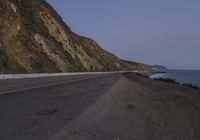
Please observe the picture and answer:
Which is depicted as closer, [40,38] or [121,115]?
[121,115]

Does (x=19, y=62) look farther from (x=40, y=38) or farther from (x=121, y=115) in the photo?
(x=121, y=115)

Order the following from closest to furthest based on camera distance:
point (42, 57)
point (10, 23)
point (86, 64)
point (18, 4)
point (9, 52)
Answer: point (9, 52), point (10, 23), point (42, 57), point (18, 4), point (86, 64)

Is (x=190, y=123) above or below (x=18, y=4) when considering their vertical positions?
below

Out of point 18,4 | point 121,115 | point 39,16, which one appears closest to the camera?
point 121,115

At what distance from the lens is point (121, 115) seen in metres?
11.5

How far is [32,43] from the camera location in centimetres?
6975

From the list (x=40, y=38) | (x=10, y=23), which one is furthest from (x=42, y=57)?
(x=10, y=23)

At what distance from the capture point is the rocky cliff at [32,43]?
194 ft

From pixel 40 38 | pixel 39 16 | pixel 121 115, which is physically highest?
pixel 39 16

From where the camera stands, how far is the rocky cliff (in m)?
59.1

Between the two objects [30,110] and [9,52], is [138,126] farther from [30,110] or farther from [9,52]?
[9,52]

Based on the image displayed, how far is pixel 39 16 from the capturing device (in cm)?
8419

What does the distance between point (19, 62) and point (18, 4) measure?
76.8ft

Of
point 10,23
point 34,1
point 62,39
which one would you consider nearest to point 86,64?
point 62,39
